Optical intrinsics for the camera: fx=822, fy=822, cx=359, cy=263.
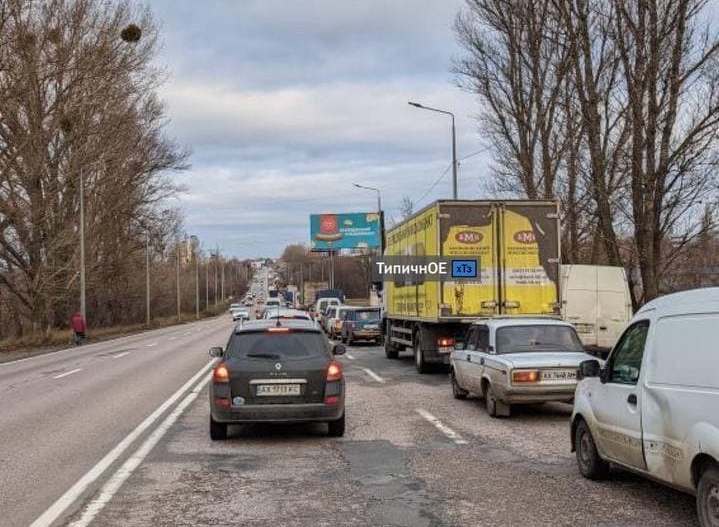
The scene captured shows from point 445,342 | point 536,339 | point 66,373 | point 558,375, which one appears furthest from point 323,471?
point 66,373

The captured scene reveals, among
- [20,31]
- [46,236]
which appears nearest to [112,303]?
[46,236]

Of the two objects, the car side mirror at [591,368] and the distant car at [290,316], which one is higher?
the distant car at [290,316]

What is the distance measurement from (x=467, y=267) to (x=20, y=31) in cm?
2689

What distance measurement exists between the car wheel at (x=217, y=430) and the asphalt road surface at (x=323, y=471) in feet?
0.74

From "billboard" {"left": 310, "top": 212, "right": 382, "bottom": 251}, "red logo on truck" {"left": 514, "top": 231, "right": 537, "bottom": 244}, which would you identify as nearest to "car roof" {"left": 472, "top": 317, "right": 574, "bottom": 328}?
"red logo on truck" {"left": 514, "top": 231, "right": 537, "bottom": 244}

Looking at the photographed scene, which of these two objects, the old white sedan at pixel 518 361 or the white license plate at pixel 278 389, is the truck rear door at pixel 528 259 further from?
the white license plate at pixel 278 389

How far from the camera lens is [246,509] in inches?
257

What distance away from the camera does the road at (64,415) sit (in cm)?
737

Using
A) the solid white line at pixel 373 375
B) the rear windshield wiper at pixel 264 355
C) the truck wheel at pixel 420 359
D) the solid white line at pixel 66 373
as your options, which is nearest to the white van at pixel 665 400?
the rear windshield wiper at pixel 264 355

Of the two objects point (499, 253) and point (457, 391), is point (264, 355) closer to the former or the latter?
point (457, 391)

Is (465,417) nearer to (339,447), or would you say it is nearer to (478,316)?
(339,447)

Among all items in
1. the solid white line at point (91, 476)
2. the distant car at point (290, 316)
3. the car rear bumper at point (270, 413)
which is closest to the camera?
the solid white line at point (91, 476)

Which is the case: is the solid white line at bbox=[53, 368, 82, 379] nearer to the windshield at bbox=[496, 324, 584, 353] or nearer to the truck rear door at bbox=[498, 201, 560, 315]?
the truck rear door at bbox=[498, 201, 560, 315]

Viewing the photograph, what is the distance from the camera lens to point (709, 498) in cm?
530
